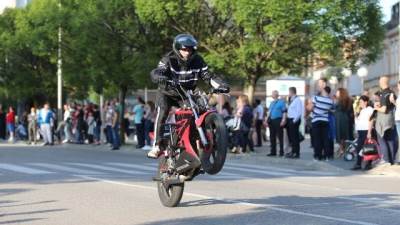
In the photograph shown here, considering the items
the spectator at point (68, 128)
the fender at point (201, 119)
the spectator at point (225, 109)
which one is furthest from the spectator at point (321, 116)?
the spectator at point (68, 128)

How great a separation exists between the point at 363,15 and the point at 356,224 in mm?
16937

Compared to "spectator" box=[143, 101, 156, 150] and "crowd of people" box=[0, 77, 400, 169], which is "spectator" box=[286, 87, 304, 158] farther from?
"spectator" box=[143, 101, 156, 150]

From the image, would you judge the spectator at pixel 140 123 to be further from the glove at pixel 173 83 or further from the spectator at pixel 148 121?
the glove at pixel 173 83

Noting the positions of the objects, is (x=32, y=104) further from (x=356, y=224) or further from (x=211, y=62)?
(x=356, y=224)

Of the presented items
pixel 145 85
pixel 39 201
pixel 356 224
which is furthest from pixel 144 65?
pixel 356 224

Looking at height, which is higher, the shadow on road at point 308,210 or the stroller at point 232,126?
the stroller at point 232,126

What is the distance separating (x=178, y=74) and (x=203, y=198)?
6.50ft

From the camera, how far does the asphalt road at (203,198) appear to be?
30.0ft

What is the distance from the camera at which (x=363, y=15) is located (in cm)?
2455

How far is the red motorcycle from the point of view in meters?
9.50

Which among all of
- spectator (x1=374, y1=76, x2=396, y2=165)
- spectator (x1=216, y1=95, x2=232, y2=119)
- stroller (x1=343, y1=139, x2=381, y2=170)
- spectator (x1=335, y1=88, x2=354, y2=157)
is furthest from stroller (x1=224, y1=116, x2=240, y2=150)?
spectator (x1=374, y1=76, x2=396, y2=165)

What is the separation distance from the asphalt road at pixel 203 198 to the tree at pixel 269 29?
7.02 metres

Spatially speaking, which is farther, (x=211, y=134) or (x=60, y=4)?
(x=60, y=4)

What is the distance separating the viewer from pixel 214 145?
955 cm
